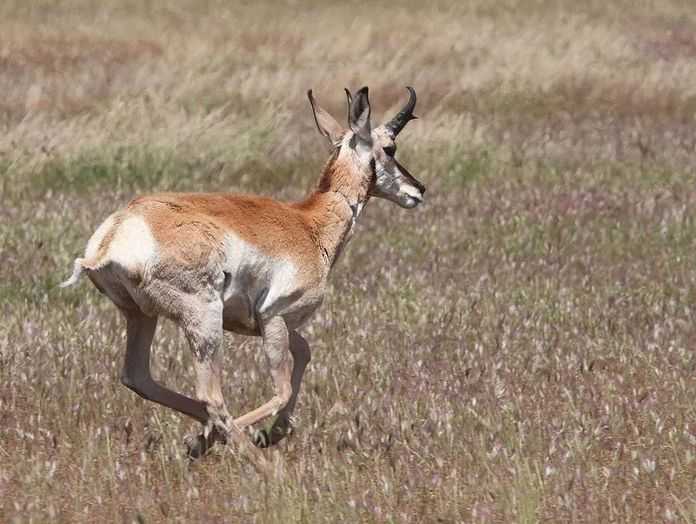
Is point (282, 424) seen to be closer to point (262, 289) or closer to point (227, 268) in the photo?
point (262, 289)

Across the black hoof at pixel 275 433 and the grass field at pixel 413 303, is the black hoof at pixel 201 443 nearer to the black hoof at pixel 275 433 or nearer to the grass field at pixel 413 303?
the grass field at pixel 413 303

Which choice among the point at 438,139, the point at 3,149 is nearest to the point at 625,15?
the point at 438,139

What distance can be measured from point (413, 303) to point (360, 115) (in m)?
2.54

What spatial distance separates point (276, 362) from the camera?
695 centimetres

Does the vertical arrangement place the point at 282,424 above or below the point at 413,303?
above

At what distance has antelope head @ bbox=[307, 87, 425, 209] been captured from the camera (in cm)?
780

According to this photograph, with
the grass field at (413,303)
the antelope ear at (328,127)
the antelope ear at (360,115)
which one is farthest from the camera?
the antelope ear at (328,127)

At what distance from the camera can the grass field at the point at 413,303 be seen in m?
6.04

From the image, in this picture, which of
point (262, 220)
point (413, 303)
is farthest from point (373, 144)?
point (413, 303)

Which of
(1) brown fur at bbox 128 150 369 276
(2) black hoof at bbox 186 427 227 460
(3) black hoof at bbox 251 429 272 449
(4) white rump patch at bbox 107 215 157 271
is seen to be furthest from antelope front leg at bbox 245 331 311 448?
(4) white rump patch at bbox 107 215 157 271

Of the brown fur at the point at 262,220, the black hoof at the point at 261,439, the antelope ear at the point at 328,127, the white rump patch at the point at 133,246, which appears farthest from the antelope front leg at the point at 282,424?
the antelope ear at the point at 328,127

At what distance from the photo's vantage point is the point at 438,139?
58.3 feet

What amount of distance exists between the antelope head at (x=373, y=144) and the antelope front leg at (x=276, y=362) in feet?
4.24

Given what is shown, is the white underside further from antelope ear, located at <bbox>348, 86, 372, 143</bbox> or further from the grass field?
antelope ear, located at <bbox>348, 86, 372, 143</bbox>
